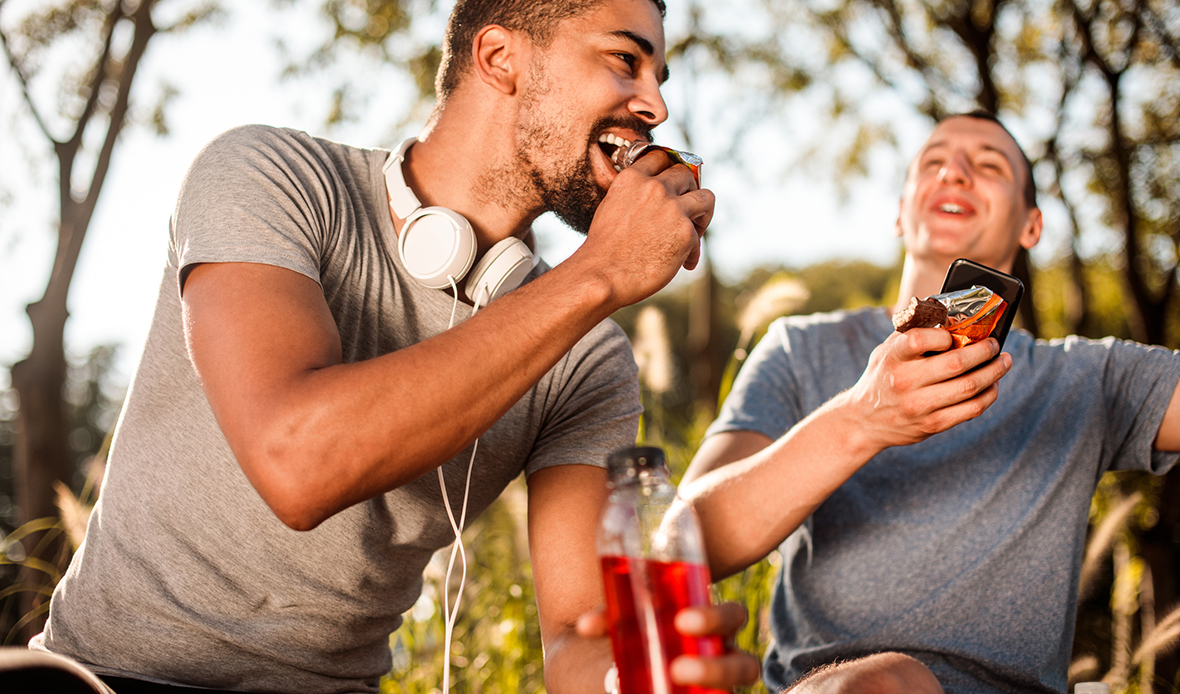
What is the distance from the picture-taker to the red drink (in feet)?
2.88

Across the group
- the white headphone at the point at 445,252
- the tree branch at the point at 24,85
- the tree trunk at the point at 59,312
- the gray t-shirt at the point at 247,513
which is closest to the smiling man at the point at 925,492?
the gray t-shirt at the point at 247,513

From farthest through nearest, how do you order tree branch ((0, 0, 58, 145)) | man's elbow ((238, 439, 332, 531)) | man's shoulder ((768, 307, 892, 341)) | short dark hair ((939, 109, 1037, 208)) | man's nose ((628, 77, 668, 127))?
tree branch ((0, 0, 58, 145)) < short dark hair ((939, 109, 1037, 208)) < man's shoulder ((768, 307, 892, 341)) < man's nose ((628, 77, 668, 127)) < man's elbow ((238, 439, 332, 531))

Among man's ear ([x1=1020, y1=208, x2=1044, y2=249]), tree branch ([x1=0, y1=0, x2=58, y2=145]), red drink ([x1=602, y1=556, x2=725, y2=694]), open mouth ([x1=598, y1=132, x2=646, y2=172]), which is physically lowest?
red drink ([x1=602, y1=556, x2=725, y2=694])

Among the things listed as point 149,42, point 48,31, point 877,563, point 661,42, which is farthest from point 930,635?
point 48,31

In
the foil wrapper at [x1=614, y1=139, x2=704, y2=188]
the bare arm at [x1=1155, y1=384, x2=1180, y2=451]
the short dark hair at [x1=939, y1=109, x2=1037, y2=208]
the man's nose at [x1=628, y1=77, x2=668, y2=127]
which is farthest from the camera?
the short dark hair at [x1=939, y1=109, x2=1037, y2=208]

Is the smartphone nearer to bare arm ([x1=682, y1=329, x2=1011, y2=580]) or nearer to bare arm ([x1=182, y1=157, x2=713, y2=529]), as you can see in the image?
bare arm ([x1=682, y1=329, x2=1011, y2=580])

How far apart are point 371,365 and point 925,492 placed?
1.54 m

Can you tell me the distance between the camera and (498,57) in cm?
194

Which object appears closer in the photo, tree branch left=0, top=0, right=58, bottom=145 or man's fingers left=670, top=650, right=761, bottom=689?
man's fingers left=670, top=650, right=761, bottom=689

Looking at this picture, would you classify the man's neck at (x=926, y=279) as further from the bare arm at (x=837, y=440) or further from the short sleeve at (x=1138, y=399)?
the bare arm at (x=837, y=440)

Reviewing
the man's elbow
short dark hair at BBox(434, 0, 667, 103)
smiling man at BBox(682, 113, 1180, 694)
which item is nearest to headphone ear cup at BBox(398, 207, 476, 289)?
short dark hair at BBox(434, 0, 667, 103)

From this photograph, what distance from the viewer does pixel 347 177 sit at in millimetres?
1829

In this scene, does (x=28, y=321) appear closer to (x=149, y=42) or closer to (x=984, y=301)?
(x=149, y=42)

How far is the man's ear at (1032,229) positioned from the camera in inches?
105
